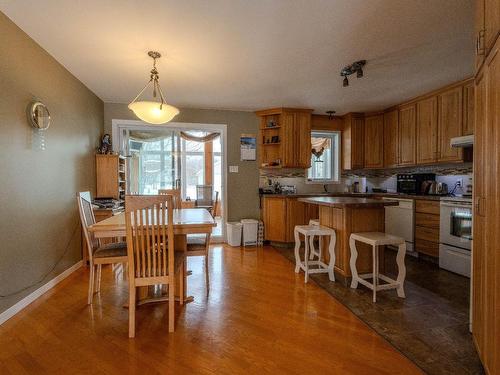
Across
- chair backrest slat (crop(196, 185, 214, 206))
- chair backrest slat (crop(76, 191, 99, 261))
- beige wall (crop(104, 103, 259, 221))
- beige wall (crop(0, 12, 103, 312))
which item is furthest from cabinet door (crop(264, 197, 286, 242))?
beige wall (crop(0, 12, 103, 312))

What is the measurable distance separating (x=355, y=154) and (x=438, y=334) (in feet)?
11.6

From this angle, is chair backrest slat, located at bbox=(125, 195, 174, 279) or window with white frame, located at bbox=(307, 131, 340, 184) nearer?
chair backrest slat, located at bbox=(125, 195, 174, 279)

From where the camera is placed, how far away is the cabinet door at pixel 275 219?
4.36 metres

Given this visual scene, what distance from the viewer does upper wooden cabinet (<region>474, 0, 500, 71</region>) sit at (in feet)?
4.03

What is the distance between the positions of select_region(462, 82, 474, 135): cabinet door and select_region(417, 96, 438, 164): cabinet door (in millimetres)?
411

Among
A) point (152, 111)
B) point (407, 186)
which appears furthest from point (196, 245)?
point (407, 186)

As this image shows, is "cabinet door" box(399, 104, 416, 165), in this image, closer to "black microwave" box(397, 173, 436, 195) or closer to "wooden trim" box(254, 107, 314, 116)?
"black microwave" box(397, 173, 436, 195)

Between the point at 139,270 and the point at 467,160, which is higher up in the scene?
the point at 467,160

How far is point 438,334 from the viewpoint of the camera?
183 centimetres

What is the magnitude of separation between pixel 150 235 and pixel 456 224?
11.2 feet

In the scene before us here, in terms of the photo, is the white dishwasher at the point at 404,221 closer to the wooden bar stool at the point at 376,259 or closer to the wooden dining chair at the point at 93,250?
the wooden bar stool at the point at 376,259

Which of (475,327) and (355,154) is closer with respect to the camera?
(475,327)

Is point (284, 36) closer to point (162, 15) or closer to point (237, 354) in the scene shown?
point (162, 15)

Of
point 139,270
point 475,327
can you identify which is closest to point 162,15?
point 139,270
